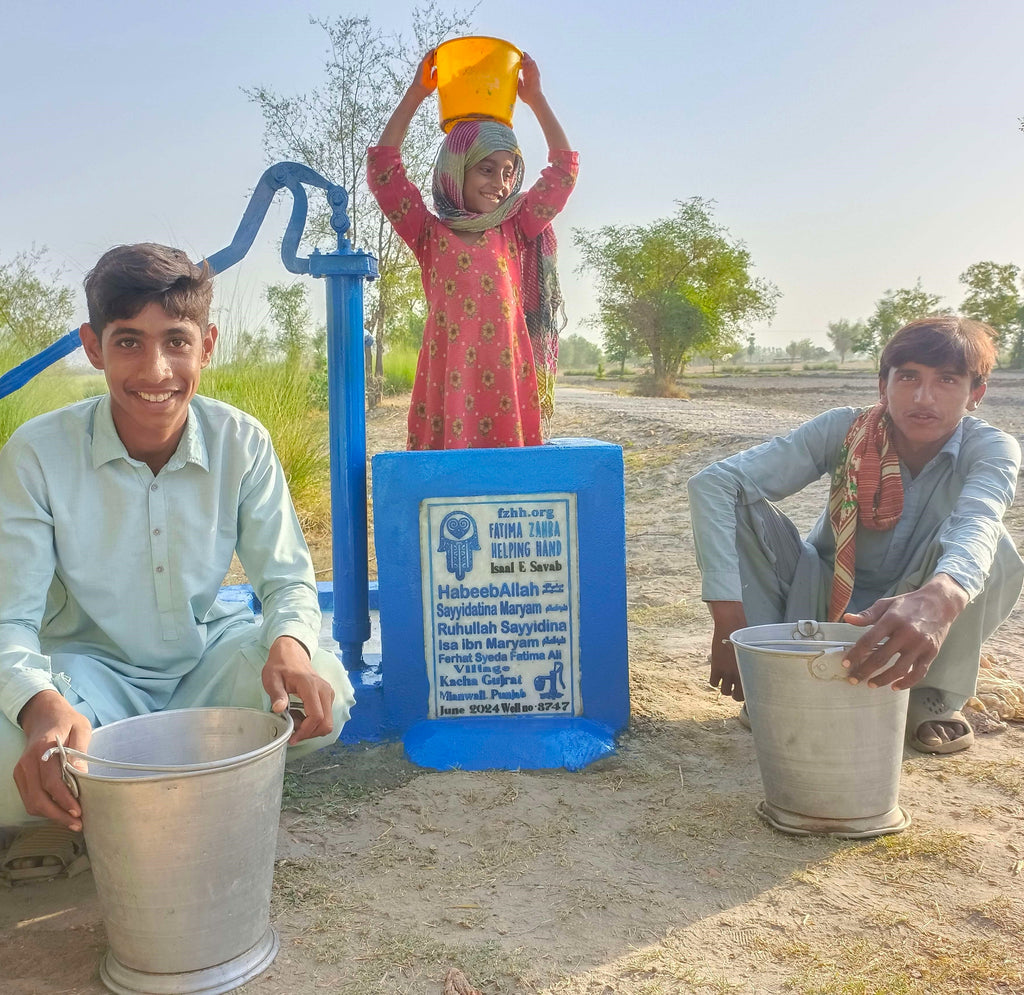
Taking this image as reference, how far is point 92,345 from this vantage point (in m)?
2.09

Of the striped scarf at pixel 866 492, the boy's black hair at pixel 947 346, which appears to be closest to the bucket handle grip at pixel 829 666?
the striped scarf at pixel 866 492

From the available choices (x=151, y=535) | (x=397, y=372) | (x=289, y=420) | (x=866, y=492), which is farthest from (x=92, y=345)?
(x=397, y=372)

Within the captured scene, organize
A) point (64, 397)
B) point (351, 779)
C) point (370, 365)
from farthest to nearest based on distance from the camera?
point (370, 365) < point (64, 397) < point (351, 779)

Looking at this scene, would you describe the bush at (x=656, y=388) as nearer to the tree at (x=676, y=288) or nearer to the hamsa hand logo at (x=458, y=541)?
the tree at (x=676, y=288)

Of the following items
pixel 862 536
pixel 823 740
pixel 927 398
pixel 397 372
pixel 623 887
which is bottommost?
pixel 623 887

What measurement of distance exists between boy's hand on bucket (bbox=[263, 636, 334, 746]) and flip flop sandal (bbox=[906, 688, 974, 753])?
5.55ft

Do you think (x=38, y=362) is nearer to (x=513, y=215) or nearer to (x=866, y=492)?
(x=513, y=215)

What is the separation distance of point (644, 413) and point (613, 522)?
8.83m

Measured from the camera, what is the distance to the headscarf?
2.93 meters

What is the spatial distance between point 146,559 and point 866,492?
193 centimetres

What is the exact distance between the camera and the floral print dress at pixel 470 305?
10.00 ft

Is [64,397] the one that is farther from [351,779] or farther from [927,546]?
[927,546]

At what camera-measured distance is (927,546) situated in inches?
106

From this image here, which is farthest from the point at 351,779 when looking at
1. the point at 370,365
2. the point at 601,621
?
the point at 370,365
